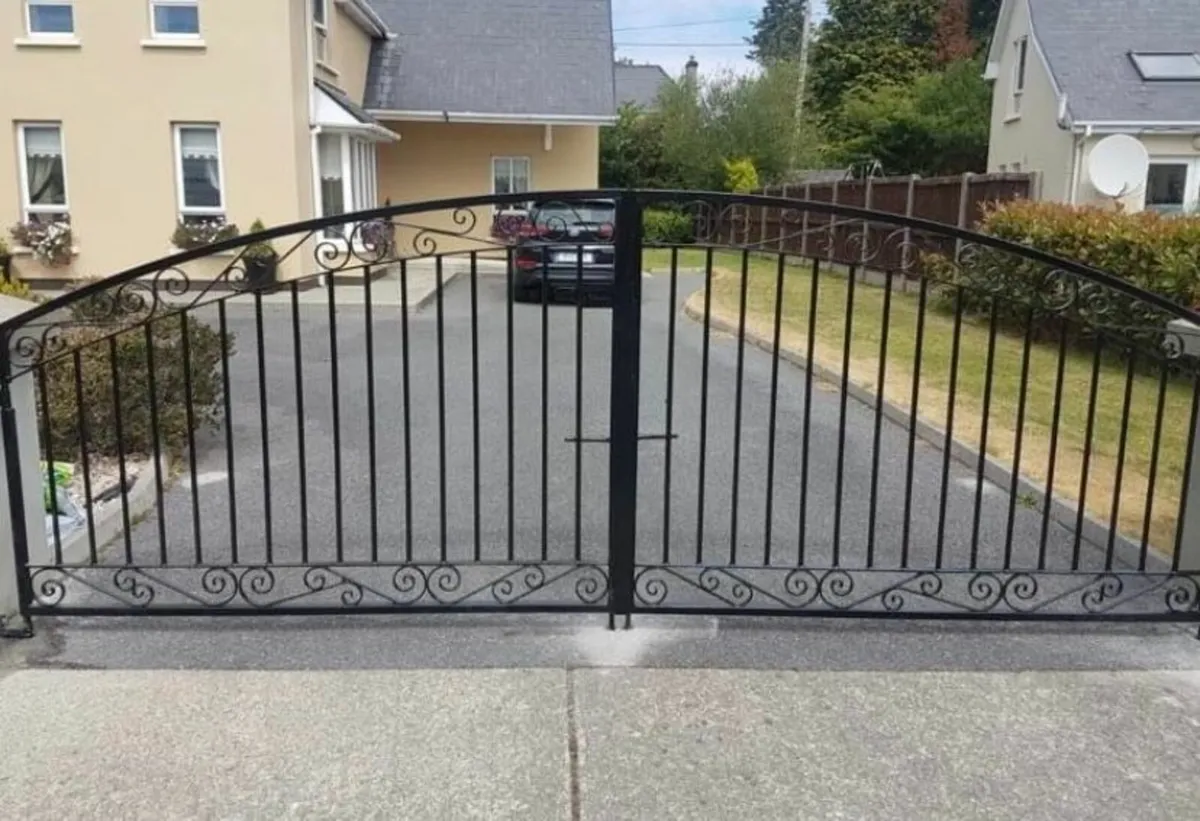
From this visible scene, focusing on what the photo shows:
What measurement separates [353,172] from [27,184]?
5228 millimetres

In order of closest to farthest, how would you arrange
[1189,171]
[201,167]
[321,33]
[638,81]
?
[201,167] → [321,33] → [1189,171] → [638,81]

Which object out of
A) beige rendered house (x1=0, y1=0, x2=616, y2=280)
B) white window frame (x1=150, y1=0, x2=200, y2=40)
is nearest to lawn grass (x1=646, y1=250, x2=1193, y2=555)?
beige rendered house (x1=0, y1=0, x2=616, y2=280)

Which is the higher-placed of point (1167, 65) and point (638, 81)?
point (638, 81)

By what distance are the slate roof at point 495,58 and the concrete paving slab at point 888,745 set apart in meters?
19.4

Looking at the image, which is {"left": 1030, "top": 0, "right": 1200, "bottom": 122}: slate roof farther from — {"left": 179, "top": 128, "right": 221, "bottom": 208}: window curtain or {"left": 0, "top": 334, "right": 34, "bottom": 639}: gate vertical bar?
{"left": 0, "top": 334, "right": 34, "bottom": 639}: gate vertical bar

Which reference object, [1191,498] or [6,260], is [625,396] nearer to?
[1191,498]

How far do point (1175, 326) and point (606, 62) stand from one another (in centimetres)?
1995

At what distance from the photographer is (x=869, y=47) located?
42031mm

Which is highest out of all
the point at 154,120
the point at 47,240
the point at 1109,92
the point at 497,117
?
the point at 1109,92

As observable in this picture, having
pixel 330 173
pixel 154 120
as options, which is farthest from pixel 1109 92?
pixel 154 120

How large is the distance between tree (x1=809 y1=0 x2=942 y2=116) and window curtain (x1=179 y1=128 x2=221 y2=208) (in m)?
29.3

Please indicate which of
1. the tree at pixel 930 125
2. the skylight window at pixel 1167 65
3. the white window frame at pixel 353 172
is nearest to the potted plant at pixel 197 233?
the white window frame at pixel 353 172

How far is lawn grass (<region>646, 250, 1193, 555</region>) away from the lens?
225 inches

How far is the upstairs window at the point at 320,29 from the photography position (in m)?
17.5
